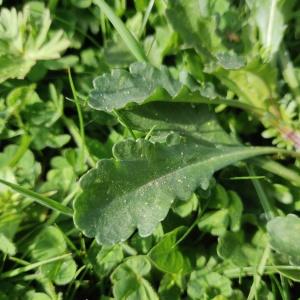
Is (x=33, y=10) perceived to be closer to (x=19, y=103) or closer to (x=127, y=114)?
(x=19, y=103)

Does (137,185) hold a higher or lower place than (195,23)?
lower

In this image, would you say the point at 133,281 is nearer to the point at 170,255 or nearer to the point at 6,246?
the point at 170,255

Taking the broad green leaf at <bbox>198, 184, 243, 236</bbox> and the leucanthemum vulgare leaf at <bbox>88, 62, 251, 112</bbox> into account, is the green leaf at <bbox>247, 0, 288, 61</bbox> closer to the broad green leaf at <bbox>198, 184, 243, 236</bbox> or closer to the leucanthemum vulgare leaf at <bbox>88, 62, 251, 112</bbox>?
the leucanthemum vulgare leaf at <bbox>88, 62, 251, 112</bbox>

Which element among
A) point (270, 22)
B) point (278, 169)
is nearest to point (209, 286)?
point (278, 169)

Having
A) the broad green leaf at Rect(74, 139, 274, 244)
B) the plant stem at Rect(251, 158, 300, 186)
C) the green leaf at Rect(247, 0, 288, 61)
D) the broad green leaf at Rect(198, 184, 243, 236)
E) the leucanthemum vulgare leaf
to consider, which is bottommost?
the broad green leaf at Rect(198, 184, 243, 236)

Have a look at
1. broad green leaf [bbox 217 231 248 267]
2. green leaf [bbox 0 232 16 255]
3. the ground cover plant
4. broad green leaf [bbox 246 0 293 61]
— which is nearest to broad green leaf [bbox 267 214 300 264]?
the ground cover plant

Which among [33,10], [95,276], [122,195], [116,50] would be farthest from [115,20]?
[95,276]
